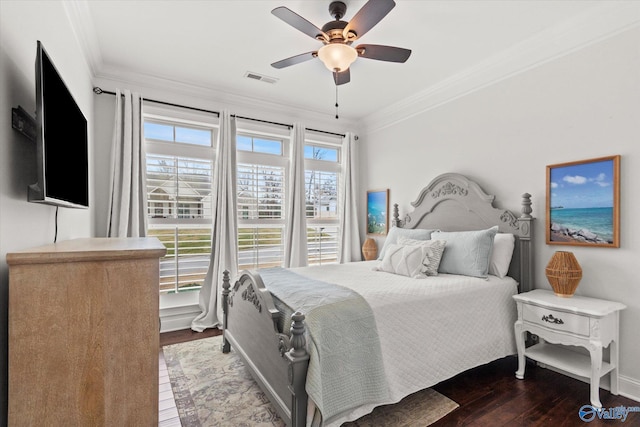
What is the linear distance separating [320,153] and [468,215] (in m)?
2.28

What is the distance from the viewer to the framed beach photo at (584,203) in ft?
7.57

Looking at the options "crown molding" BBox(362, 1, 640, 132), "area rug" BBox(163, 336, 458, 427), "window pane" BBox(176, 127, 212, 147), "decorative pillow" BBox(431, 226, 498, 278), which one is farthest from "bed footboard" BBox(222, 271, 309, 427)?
"crown molding" BBox(362, 1, 640, 132)

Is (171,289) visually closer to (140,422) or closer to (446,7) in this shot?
(140,422)

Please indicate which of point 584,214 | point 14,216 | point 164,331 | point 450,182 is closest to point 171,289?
point 164,331

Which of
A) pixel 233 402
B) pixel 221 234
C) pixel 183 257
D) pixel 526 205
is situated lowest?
pixel 233 402

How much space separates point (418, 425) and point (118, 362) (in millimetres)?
1670

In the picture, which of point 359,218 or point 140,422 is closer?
point 140,422

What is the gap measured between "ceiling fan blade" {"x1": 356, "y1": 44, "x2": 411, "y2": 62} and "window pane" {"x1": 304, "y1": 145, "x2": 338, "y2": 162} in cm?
226

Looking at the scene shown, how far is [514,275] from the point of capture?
285cm

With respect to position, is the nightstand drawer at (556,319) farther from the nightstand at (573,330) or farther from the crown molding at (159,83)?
the crown molding at (159,83)

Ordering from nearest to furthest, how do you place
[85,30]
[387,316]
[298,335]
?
[298,335] < [387,316] < [85,30]

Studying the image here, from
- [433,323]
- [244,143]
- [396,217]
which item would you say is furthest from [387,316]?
[244,143]

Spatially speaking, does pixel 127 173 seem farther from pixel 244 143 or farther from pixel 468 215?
pixel 468 215

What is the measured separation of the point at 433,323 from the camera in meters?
2.16
